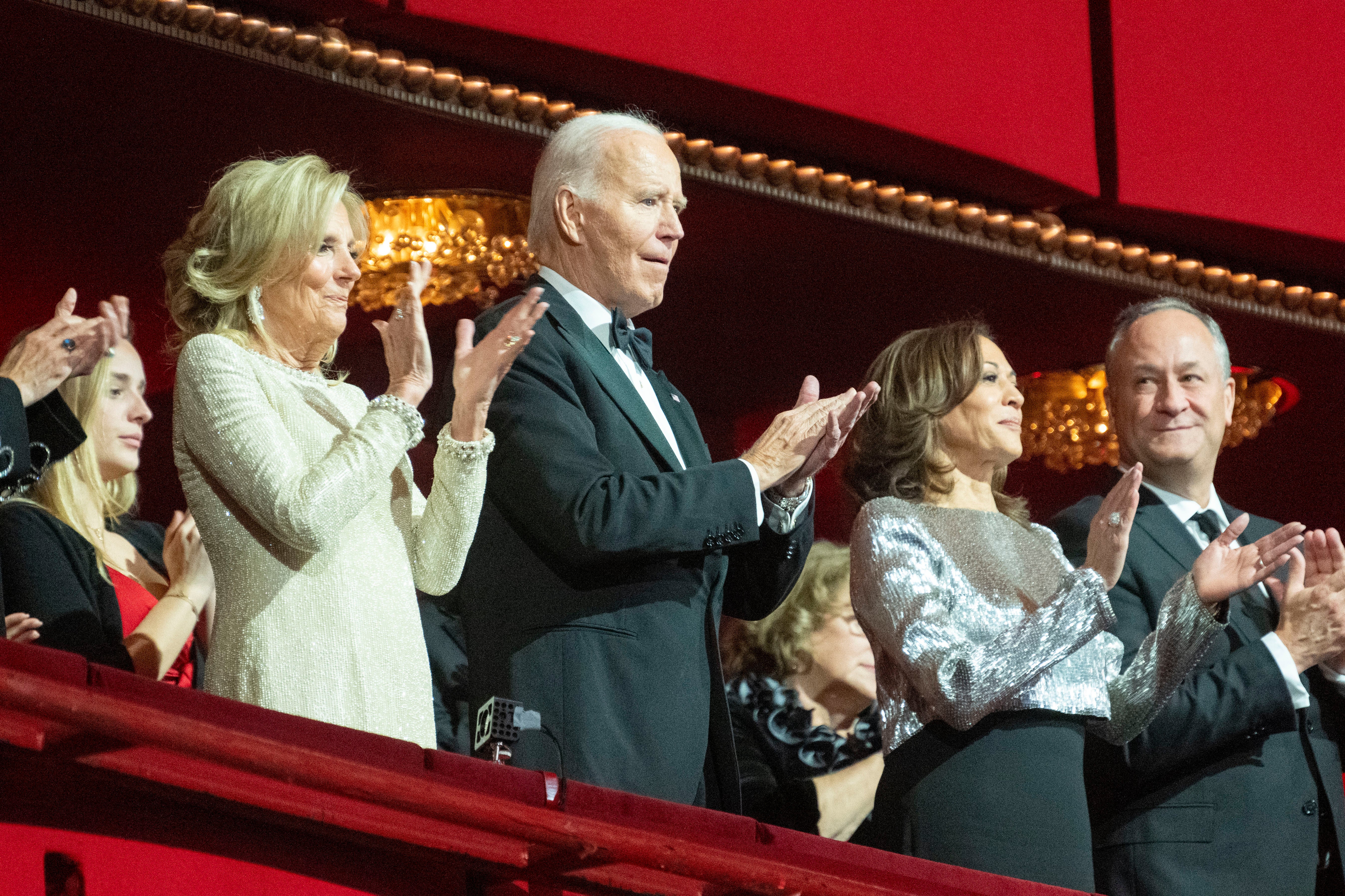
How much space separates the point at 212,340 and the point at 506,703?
18.6 inches

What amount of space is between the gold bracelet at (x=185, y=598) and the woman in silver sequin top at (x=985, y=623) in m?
0.84

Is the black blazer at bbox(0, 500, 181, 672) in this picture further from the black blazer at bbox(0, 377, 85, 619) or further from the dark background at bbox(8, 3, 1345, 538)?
the dark background at bbox(8, 3, 1345, 538)

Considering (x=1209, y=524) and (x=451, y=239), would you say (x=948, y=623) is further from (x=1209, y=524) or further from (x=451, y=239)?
(x=451, y=239)

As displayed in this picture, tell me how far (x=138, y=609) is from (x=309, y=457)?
2.50 feet

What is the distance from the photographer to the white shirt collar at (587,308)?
78.4 inches

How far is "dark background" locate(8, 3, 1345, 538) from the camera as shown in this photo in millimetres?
2846

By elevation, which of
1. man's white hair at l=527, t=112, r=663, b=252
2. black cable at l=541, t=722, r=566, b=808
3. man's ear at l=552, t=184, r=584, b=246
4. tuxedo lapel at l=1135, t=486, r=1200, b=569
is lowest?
black cable at l=541, t=722, r=566, b=808

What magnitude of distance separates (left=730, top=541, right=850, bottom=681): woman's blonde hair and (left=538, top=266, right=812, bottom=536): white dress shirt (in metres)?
0.86

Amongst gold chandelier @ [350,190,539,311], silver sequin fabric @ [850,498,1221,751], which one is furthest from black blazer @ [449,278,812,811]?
gold chandelier @ [350,190,539,311]

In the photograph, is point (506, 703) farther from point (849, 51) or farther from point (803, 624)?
point (849, 51)

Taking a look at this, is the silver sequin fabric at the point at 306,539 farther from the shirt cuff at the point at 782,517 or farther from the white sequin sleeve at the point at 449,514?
the shirt cuff at the point at 782,517

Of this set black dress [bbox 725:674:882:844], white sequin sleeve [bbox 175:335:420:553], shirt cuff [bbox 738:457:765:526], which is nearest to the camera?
white sequin sleeve [bbox 175:335:420:553]

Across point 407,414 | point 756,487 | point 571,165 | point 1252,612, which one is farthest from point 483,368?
point 1252,612

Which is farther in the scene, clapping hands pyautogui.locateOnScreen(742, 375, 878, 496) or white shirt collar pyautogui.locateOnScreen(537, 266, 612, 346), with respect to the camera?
white shirt collar pyautogui.locateOnScreen(537, 266, 612, 346)
